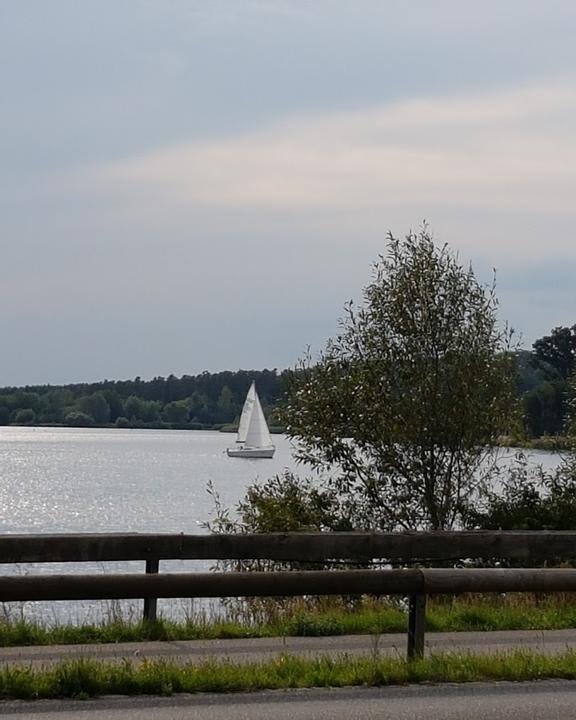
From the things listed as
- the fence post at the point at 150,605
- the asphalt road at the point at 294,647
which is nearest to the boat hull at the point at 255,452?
the asphalt road at the point at 294,647

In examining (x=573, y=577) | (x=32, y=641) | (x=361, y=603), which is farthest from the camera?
(x=361, y=603)

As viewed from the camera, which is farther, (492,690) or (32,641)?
(32,641)

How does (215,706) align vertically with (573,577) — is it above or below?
below

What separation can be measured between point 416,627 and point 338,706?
159 cm

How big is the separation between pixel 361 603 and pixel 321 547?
2.58m

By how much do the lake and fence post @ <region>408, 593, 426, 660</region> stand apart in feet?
13.6

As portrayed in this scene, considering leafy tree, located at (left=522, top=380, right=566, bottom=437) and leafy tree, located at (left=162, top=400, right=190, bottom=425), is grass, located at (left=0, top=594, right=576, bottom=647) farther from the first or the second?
leafy tree, located at (left=162, top=400, right=190, bottom=425)

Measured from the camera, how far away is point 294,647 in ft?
39.8

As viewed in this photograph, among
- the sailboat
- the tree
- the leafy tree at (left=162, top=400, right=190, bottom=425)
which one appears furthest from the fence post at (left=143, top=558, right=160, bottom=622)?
the leafy tree at (left=162, top=400, right=190, bottom=425)

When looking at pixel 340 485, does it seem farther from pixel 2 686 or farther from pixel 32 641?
pixel 2 686

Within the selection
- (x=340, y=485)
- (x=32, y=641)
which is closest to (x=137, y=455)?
(x=340, y=485)

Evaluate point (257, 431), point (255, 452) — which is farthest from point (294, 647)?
point (257, 431)

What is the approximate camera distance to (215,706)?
9195 millimetres

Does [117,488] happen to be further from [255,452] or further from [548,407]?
[548,407]
